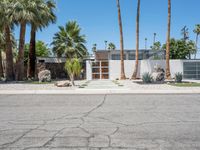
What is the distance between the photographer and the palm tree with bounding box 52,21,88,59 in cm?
4006

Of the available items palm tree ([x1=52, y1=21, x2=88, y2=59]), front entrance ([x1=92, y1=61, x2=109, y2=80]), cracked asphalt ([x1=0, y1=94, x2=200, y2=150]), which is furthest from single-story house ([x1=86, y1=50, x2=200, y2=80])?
cracked asphalt ([x1=0, y1=94, x2=200, y2=150])

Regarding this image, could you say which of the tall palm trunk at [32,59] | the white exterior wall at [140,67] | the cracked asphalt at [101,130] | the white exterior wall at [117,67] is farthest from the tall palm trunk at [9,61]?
the cracked asphalt at [101,130]

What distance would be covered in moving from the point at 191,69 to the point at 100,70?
444 inches

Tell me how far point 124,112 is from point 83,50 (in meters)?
31.8

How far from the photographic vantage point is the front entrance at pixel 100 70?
35406 mm

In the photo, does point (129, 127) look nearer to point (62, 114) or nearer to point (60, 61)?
point (62, 114)

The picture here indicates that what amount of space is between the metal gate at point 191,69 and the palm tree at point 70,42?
46.9 feet

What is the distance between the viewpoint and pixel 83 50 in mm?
41000

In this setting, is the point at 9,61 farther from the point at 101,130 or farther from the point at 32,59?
the point at 101,130

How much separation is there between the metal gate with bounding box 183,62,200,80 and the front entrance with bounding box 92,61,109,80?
961 centimetres

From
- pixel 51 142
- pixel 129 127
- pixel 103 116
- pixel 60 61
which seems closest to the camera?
pixel 51 142

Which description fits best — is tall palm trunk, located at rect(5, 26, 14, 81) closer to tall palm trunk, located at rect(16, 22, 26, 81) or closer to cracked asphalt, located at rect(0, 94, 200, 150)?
tall palm trunk, located at rect(16, 22, 26, 81)

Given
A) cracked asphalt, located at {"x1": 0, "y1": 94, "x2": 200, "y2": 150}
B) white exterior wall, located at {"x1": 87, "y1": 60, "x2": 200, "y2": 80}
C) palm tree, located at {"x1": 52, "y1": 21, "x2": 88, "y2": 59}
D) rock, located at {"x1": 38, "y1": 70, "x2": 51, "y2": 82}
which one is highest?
palm tree, located at {"x1": 52, "y1": 21, "x2": 88, "y2": 59}

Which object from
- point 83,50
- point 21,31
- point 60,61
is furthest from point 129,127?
point 83,50
